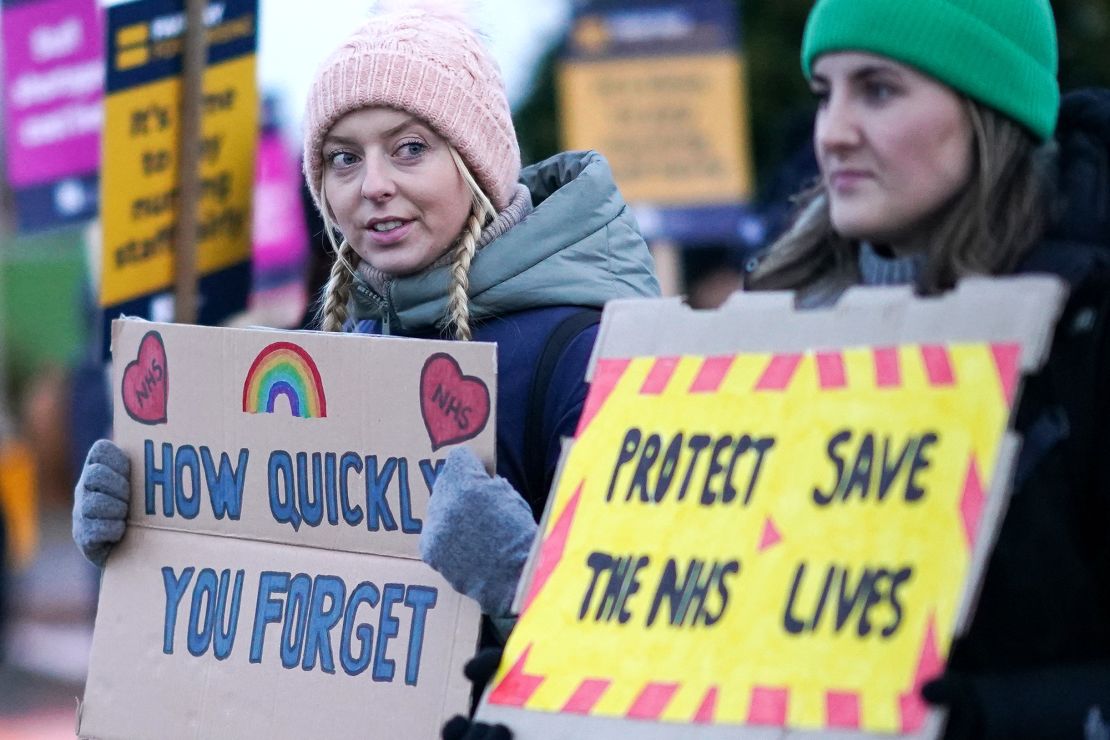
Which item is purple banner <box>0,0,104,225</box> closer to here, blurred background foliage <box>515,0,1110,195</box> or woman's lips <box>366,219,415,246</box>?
woman's lips <box>366,219,415,246</box>

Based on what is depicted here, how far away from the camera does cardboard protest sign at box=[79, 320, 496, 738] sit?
9.42 feet

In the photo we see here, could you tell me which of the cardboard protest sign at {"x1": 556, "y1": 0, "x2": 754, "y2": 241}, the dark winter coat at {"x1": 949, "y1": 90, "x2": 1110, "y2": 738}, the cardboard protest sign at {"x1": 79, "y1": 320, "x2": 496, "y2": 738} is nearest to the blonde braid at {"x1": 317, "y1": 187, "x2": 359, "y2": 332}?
Result: the cardboard protest sign at {"x1": 79, "y1": 320, "x2": 496, "y2": 738}

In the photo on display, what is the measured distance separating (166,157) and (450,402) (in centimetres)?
276

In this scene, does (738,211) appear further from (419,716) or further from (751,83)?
(751,83)

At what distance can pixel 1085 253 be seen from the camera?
2322mm

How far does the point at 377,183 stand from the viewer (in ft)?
10.3

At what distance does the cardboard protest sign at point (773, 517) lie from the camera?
85.0 inches

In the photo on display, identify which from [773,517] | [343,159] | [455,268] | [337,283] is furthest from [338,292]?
[773,517]

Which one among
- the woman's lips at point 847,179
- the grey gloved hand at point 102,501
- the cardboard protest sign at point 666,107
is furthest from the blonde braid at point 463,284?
the cardboard protest sign at point 666,107

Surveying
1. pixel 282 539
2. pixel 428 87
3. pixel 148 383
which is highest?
pixel 428 87

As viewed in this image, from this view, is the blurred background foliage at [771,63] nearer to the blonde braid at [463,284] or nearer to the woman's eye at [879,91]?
the blonde braid at [463,284]

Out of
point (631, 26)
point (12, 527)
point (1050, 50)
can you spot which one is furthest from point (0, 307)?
point (1050, 50)

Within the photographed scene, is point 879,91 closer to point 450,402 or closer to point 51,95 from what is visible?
point 450,402

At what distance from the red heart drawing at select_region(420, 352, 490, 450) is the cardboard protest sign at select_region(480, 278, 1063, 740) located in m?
0.28
